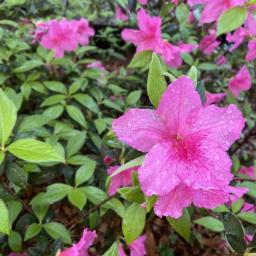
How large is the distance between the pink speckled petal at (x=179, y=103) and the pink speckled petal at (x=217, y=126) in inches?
1.0

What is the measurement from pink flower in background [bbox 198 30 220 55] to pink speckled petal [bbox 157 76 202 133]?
4.54 ft

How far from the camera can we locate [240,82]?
2.14 m

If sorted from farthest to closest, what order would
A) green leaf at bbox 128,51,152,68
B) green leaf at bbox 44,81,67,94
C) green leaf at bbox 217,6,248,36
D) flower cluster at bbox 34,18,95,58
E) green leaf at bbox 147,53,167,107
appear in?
flower cluster at bbox 34,18,95,58 < green leaf at bbox 44,81,67,94 < green leaf at bbox 128,51,152,68 < green leaf at bbox 217,6,248,36 < green leaf at bbox 147,53,167,107

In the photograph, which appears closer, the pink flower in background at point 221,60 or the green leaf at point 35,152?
the green leaf at point 35,152

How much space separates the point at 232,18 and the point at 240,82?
1.00 m

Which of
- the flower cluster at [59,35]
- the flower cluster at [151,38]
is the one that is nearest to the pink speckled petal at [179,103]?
the flower cluster at [151,38]

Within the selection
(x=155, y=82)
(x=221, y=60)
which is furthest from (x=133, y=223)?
(x=221, y=60)

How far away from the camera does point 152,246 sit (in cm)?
204

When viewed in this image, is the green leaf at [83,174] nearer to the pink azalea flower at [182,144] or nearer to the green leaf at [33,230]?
the green leaf at [33,230]

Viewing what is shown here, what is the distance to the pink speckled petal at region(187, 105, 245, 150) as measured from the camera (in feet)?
2.79

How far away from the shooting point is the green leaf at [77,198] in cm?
128

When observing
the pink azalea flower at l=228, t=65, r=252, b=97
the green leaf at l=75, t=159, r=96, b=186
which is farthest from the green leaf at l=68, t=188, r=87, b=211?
the pink azalea flower at l=228, t=65, r=252, b=97

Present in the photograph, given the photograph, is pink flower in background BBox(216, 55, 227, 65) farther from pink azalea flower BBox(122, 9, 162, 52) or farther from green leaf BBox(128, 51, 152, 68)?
green leaf BBox(128, 51, 152, 68)

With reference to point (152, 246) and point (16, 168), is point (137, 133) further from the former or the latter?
point (152, 246)
